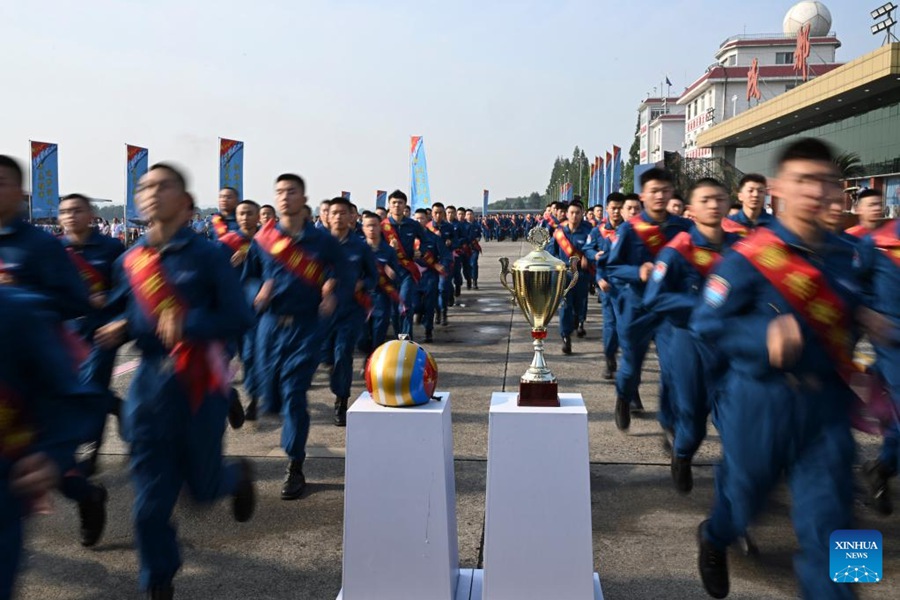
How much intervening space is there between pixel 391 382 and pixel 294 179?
262cm

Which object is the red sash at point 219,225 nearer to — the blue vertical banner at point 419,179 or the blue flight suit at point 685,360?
the blue flight suit at point 685,360

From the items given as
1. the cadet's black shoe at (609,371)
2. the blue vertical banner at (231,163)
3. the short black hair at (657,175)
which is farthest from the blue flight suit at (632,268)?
the blue vertical banner at (231,163)

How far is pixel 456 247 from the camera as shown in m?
16.8

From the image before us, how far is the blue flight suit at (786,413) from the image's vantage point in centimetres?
280

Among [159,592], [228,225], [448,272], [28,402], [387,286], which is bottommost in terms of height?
[159,592]

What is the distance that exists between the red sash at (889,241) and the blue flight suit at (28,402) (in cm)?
432

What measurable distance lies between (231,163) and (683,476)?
49.6ft

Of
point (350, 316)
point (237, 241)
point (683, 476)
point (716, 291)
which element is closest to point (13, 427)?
point (716, 291)

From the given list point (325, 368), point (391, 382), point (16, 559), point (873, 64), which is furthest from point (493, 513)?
point (873, 64)

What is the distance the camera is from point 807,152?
308 cm

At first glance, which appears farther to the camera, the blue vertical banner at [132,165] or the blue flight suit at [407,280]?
the blue vertical banner at [132,165]

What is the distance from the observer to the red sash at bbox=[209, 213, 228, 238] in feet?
29.8

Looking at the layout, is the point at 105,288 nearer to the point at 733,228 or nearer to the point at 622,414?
the point at 622,414

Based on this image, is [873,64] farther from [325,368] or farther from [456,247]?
[325,368]
